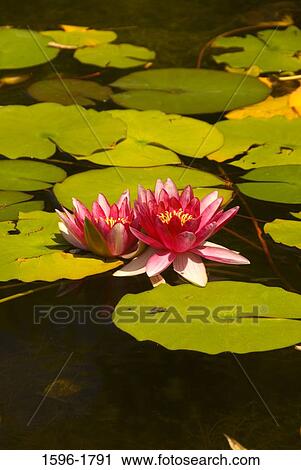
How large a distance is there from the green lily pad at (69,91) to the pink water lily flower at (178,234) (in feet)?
3.16

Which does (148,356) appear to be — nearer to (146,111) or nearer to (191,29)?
(146,111)

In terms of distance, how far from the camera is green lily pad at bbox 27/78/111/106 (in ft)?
9.74

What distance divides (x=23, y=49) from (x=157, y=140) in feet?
3.23

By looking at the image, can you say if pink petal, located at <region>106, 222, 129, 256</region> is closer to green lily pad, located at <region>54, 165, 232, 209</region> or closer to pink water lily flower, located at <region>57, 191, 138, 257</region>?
pink water lily flower, located at <region>57, 191, 138, 257</region>

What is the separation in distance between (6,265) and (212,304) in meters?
0.48

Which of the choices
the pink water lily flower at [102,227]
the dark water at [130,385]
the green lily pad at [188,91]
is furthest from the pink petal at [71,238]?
the green lily pad at [188,91]

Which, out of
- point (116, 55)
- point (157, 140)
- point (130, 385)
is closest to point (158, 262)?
point (130, 385)

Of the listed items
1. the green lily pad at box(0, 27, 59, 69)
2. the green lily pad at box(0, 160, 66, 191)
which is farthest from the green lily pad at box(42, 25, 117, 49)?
the green lily pad at box(0, 160, 66, 191)

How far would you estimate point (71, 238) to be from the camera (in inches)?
82.0

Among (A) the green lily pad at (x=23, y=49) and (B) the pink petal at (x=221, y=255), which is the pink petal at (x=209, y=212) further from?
(A) the green lily pad at (x=23, y=49)

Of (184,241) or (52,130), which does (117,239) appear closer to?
(184,241)

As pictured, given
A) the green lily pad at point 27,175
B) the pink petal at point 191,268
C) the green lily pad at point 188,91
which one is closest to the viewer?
the pink petal at point 191,268

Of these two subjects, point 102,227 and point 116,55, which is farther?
point 116,55

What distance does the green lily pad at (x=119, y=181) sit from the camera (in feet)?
7.61
